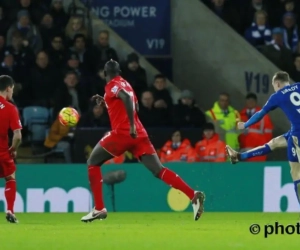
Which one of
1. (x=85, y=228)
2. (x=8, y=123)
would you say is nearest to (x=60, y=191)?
(x=8, y=123)

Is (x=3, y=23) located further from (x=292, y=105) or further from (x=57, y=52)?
(x=292, y=105)

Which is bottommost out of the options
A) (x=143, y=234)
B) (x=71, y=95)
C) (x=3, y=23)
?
(x=143, y=234)

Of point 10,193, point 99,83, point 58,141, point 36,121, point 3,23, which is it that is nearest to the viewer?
point 10,193

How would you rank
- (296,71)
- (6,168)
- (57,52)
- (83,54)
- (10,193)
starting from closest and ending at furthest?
(6,168) → (10,193) → (57,52) → (83,54) → (296,71)

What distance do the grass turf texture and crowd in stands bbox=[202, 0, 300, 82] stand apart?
19.9 feet

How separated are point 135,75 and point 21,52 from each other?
6.91 ft

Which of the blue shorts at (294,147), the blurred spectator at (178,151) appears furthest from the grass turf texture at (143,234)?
the blurred spectator at (178,151)

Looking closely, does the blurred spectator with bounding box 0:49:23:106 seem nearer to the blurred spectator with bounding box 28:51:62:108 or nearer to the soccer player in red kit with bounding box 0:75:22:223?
the blurred spectator with bounding box 28:51:62:108

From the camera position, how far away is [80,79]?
69.1 feet

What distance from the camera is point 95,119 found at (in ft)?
67.3

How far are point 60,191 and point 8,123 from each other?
160 inches

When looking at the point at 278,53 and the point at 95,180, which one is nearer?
the point at 95,180

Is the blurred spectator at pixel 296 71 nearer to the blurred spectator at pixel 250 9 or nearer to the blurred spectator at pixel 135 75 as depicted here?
the blurred spectator at pixel 250 9

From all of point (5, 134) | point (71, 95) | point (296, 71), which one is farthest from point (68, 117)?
point (296, 71)
